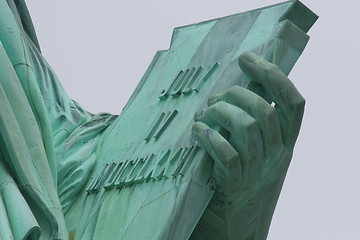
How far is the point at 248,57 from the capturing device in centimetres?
1036

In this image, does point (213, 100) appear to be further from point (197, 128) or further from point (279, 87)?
point (279, 87)

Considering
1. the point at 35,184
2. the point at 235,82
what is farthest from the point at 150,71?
the point at 35,184

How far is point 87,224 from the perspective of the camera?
10781mm

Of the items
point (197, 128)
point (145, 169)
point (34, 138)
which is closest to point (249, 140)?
point (197, 128)

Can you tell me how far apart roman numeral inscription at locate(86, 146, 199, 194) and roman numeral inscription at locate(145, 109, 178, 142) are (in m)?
0.18

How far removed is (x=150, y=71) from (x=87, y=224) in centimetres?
127

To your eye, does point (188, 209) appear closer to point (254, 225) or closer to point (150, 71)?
point (254, 225)

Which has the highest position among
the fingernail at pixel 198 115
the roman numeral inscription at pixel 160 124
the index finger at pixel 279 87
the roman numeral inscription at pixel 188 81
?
the index finger at pixel 279 87

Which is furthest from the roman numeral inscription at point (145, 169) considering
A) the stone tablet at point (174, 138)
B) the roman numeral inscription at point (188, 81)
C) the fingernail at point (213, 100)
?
the roman numeral inscription at point (188, 81)

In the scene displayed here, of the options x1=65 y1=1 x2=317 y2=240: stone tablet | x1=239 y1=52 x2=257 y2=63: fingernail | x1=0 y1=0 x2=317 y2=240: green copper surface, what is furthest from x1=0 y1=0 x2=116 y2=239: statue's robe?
x1=239 y1=52 x2=257 y2=63: fingernail

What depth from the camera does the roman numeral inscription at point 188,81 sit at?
1077 cm

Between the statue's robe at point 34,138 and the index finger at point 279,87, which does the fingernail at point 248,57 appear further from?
the statue's robe at point 34,138

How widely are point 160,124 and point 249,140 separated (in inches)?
31.4

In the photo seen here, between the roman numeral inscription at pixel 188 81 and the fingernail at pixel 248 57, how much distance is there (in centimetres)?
40
